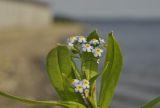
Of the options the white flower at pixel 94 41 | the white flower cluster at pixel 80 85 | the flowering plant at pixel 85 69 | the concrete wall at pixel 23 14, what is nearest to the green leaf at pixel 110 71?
the flowering plant at pixel 85 69

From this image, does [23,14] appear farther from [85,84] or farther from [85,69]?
[85,84]

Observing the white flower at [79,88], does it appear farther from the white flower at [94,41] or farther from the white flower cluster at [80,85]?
the white flower at [94,41]

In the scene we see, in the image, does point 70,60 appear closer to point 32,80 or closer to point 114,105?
point 114,105

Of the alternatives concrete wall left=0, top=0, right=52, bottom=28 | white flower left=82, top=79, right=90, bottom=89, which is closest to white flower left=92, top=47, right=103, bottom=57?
white flower left=82, top=79, right=90, bottom=89

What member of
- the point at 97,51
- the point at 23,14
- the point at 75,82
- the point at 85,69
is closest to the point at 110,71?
the point at 85,69

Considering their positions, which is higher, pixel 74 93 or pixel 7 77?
pixel 74 93

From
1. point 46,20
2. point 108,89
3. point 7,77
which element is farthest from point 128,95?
point 46,20
